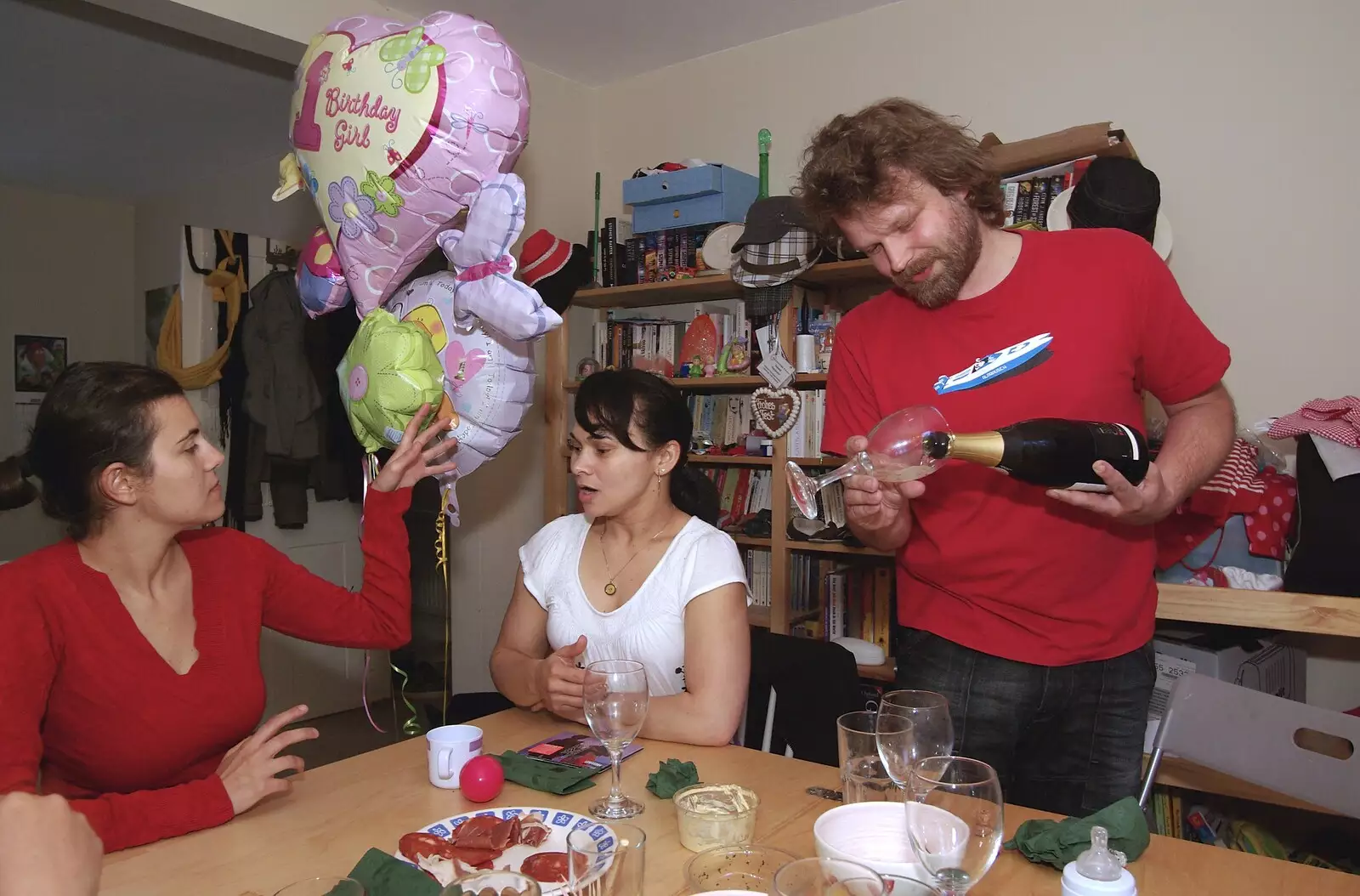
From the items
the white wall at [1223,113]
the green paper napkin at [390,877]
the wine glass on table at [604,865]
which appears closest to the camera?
the wine glass on table at [604,865]

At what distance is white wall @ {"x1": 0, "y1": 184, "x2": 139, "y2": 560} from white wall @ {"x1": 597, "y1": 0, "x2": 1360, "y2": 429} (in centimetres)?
515

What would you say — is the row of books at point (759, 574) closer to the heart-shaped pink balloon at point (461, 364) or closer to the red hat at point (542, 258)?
the red hat at point (542, 258)

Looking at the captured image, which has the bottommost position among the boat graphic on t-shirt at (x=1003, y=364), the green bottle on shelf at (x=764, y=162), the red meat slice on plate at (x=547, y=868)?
the red meat slice on plate at (x=547, y=868)

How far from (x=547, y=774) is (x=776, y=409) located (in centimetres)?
210

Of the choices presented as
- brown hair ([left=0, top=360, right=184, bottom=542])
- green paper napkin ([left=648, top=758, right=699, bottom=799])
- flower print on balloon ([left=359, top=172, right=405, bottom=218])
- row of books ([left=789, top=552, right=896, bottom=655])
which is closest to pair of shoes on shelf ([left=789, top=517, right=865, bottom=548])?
row of books ([left=789, top=552, right=896, bottom=655])

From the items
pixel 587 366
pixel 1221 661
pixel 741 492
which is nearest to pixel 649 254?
pixel 587 366

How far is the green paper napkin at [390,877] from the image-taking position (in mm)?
947

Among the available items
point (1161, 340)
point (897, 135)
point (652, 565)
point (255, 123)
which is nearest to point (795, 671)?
point (652, 565)

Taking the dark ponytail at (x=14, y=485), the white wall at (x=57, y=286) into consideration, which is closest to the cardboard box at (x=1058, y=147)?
the dark ponytail at (x=14, y=485)

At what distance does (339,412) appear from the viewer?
3947 mm

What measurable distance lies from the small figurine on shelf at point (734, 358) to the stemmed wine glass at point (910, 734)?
2294mm

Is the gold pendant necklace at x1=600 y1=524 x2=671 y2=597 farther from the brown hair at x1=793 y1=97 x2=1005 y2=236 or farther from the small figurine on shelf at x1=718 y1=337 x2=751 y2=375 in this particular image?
the small figurine on shelf at x1=718 y1=337 x2=751 y2=375

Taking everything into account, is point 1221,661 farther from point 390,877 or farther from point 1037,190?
point 390,877

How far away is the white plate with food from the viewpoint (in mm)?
1055
